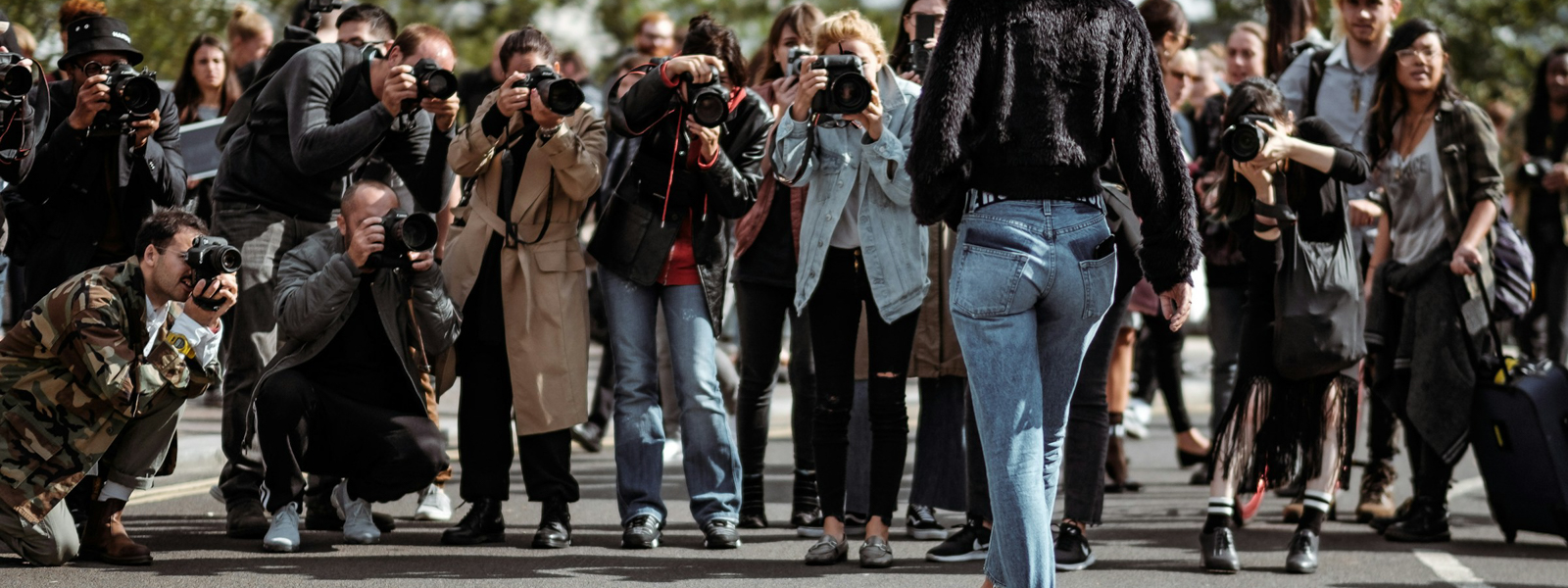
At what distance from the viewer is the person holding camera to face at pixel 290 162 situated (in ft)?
19.9

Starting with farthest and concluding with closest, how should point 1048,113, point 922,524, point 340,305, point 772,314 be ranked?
1. point 922,524
2. point 772,314
3. point 340,305
4. point 1048,113

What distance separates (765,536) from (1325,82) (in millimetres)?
3169

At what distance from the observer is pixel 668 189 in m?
6.02

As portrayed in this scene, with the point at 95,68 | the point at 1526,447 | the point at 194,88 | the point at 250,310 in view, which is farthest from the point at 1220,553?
the point at 194,88

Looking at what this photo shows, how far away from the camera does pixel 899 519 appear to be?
6996 mm

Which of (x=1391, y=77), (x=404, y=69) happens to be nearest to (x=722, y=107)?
(x=404, y=69)

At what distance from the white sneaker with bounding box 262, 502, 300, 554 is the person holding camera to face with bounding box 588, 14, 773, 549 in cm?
109

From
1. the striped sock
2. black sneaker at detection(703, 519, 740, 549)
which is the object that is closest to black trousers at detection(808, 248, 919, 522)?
black sneaker at detection(703, 519, 740, 549)

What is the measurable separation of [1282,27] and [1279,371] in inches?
95.1

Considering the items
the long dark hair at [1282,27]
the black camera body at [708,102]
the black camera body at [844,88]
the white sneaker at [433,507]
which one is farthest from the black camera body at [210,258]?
the long dark hair at [1282,27]

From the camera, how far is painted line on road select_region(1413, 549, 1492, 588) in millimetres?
5883

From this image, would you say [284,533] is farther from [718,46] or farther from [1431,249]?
[1431,249]

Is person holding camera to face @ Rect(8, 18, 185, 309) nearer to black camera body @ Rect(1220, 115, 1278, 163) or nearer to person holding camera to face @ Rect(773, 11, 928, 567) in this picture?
person holding camera to face @ Rect(773, 11, 928, 567)

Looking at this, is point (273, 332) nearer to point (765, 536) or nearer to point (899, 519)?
point (765, 536)
